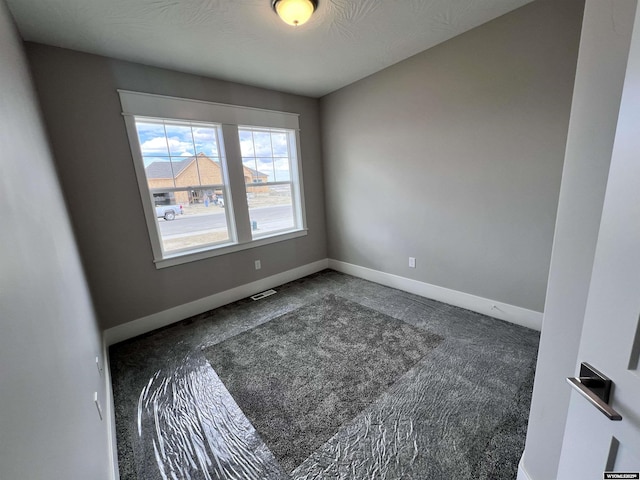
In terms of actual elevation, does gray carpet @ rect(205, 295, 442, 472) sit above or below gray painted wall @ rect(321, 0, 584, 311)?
below

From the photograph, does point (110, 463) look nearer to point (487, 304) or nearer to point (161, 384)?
point (161, 384)

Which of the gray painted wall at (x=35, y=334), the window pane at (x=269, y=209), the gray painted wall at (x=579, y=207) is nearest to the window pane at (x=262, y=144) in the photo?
the window pane at (x=269, y=209)

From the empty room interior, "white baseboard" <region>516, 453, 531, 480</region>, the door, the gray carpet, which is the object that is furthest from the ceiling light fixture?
"white baseboard" <region>516, 453, 531, 480</region>

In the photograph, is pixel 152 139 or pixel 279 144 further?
pixel 279 144

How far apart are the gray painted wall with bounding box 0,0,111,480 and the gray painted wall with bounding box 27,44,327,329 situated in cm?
88

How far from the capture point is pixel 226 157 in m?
3.02

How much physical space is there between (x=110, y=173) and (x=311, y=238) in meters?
2.49

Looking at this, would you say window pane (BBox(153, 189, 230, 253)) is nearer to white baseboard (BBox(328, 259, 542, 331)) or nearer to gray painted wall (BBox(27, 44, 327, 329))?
gray painted wall (BBox(27, 44, 327, 329))

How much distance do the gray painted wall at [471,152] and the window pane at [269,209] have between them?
0.97 meters

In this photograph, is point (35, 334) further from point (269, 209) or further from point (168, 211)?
point (269, 209)

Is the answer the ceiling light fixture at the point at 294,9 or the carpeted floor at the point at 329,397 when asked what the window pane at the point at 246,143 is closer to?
the ceiling light fixture at the point at 294,9

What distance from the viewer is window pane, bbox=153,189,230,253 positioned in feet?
9.07

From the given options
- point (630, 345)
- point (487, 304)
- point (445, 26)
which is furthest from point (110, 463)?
point (445, 26)

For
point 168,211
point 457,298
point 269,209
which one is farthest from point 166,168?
point 457,298
